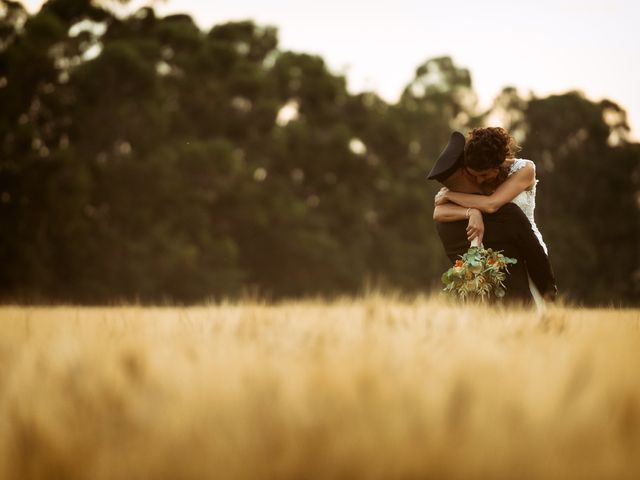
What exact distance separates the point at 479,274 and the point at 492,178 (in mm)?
679

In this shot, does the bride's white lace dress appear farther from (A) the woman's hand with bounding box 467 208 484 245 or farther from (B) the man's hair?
(A) the woman's hand with bounding box 467 208 484 245

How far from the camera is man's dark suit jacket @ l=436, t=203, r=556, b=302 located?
14.1 ft

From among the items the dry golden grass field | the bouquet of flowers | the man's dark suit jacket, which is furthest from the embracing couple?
the dry golden grass field

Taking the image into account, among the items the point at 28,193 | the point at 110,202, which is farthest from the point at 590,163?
the point at 28,193

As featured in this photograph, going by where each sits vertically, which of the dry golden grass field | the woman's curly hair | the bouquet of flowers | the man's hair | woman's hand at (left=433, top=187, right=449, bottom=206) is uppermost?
the woman's curly hair

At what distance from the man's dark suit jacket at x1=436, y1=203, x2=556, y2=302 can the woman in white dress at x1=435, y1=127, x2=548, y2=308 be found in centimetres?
7

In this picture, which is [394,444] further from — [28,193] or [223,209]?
[223,209]

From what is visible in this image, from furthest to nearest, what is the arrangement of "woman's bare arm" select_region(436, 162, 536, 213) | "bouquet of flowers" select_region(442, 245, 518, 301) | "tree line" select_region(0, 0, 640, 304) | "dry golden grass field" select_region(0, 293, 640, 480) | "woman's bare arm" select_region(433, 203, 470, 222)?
1. "tree line" select_region(0, 0, 640, 304)
2. "woman's bare arm" select_region(433, 203, 470, 222)
3. "woman's bare arm" select_region(436, 162, 536, 213)
4. "bouquet of flowers" select_region(442, 245, 518, 301)
5. "dry golden grass field" select_region(0, 293, 640, 480)

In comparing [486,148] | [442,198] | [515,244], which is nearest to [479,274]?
[515,244]

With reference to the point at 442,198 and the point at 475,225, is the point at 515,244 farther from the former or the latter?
the point at 442,198

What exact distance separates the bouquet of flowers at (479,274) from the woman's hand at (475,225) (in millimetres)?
68

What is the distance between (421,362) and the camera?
1.77m

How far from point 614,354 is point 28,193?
71.1 ft

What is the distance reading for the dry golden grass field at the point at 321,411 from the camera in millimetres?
1186
